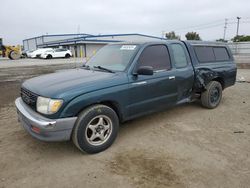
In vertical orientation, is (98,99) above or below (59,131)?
above

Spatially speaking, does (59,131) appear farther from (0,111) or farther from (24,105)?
(0,111)

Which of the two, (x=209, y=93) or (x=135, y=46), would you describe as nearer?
(x=135, y=46)

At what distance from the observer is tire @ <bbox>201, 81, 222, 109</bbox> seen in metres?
5.27

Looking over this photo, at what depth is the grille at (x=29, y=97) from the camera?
318 cm

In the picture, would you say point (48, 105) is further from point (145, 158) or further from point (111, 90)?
point (145, 158)

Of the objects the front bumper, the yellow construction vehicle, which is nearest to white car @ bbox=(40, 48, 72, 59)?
the yellow construction vehicle

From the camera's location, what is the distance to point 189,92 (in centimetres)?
485

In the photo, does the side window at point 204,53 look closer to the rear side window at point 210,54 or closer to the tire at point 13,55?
the rear side window at point 210,54

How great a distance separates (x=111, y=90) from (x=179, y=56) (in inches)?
78.9

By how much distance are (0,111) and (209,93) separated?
528cm

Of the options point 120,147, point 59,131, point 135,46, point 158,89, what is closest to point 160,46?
point 135,46

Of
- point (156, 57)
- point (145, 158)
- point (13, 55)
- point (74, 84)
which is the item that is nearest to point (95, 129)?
point (74, 84)

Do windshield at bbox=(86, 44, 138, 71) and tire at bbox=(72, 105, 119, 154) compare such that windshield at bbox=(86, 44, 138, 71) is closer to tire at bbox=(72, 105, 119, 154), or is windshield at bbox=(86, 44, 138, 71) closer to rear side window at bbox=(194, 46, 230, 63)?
tire at bbox=(72, 105, 119, 154)

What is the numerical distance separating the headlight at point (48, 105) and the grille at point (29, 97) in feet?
0.57
